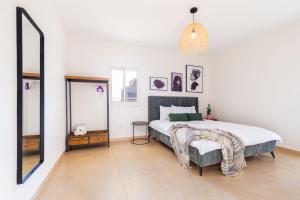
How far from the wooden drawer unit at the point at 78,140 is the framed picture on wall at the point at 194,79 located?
3.47 meters

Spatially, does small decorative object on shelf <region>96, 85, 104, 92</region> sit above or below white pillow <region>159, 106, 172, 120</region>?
above

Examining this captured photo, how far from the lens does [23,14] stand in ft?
4.40

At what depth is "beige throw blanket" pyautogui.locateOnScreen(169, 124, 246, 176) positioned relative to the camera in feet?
7.21

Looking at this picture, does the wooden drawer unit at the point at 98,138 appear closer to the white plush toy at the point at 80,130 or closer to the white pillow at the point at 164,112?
the white plush toy at the point at 80,130

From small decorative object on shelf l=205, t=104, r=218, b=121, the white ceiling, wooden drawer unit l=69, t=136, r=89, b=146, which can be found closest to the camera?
the white ceiling

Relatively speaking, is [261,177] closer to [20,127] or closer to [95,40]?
[20,127]

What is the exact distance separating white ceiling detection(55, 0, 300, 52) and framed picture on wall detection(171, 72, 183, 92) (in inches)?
50.4

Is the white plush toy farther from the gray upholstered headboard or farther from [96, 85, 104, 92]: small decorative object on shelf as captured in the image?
the gray upholstered headboard

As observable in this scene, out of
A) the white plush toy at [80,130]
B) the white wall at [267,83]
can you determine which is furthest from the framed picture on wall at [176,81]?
the white plush toy at [80,130]

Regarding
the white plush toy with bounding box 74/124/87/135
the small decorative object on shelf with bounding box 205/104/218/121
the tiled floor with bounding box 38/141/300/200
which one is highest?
the small decorative object on shelf with bounding box 205/104/218/121

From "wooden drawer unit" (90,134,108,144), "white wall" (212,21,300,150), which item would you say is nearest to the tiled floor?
"wooden drawer unit" (90,134,108,144)

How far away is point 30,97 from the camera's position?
151cm

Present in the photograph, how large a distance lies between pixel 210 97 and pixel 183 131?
3142 millimetres

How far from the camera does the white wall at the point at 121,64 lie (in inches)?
144
